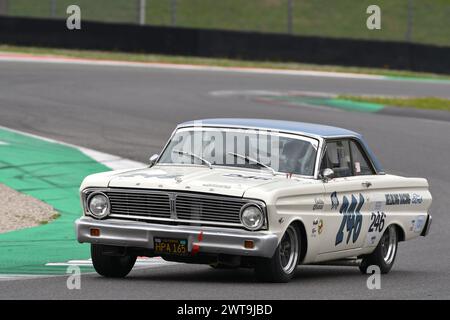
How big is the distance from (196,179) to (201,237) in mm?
618

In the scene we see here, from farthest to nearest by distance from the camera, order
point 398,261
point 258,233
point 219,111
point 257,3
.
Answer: point 257,3 < point 219,111 < point 398,261 < point 258,233

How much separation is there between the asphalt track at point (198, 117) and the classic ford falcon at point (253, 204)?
0.85 ft

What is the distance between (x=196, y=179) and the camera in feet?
33.7

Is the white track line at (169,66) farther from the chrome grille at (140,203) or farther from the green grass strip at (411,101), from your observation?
the chrome grille at (140,203)

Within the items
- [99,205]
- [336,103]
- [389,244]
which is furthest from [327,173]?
[336,103]

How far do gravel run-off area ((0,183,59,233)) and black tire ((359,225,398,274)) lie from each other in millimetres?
4494

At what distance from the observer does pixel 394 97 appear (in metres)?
31.6

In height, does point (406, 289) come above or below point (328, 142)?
below

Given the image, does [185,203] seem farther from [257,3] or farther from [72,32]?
[257,3]

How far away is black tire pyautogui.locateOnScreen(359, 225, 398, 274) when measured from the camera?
1185 cm

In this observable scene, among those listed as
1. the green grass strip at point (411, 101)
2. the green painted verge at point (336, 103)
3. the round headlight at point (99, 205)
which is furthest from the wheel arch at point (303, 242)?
the green grass strip at point (411, 101)

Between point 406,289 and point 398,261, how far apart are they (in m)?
2.99

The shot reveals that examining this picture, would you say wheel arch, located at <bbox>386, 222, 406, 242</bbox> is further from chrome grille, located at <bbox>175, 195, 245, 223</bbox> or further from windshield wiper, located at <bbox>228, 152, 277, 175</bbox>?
chrome grille, located at <bbox>175, 195, 245, 223</bbox>
